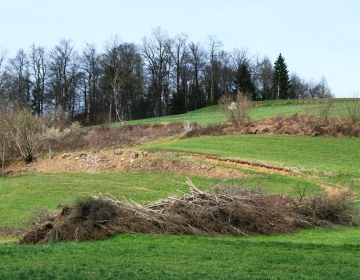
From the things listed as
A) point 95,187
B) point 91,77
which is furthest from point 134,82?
point 95,187

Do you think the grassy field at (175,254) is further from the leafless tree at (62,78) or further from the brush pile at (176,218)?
the leafless tree at (62,78)

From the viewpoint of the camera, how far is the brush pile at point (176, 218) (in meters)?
13.5

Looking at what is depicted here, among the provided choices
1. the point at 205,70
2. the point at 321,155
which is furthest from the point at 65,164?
the point at 205,70

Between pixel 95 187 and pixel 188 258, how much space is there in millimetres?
16326

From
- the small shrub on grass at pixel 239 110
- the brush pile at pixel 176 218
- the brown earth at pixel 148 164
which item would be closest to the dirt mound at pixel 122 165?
the brown earth at pixel 148 164

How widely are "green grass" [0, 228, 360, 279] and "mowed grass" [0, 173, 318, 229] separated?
23.0 feet

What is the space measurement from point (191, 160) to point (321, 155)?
9360mm

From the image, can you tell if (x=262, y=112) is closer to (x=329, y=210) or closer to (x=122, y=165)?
(x=122, y=165)

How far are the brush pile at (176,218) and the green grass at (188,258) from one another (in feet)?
2.01

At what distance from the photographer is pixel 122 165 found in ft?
104

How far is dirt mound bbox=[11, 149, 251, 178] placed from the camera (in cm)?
2845

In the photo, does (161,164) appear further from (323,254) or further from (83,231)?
(323,254)

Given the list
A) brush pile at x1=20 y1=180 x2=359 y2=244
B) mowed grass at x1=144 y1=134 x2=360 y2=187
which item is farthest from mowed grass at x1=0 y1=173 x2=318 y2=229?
brush pile at x1=20 y1=180 x2=359 y2=244

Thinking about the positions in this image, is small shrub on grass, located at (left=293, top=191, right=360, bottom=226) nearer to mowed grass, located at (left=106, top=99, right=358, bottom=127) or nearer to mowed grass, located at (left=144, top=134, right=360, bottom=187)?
mowed grass, located at (left=144, top=134, right=360, bottom=187)
